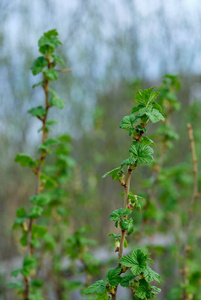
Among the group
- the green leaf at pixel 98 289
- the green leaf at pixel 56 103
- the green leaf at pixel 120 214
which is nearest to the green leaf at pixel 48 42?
the green leaf at pixel 56 103

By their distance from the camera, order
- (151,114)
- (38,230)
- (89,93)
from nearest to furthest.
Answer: (151,114) → (38,230) → (89,93)

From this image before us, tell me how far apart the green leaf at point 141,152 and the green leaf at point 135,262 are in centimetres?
18

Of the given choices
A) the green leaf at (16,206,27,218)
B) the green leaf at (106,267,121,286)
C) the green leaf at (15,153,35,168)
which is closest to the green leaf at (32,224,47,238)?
the green leaf at (16,206,27,218)

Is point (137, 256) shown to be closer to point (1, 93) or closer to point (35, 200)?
point (35, 200)

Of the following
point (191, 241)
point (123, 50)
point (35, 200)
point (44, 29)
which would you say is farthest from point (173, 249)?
point (44, 29)

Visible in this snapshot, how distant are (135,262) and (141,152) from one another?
0.69ft

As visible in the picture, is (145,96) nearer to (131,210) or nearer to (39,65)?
(131,210)

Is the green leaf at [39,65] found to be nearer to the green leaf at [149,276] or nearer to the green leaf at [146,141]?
the green leaf at [146,141]

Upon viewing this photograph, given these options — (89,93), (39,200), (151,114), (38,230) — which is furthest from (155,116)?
(89,93)

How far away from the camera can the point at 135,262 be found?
0.67m

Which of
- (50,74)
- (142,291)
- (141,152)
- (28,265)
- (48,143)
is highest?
(50,74)

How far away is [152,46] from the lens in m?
2.76

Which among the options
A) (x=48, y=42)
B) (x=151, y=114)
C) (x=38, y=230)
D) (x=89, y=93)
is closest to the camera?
(x=151, y=114)

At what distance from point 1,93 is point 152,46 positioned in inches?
49.4
